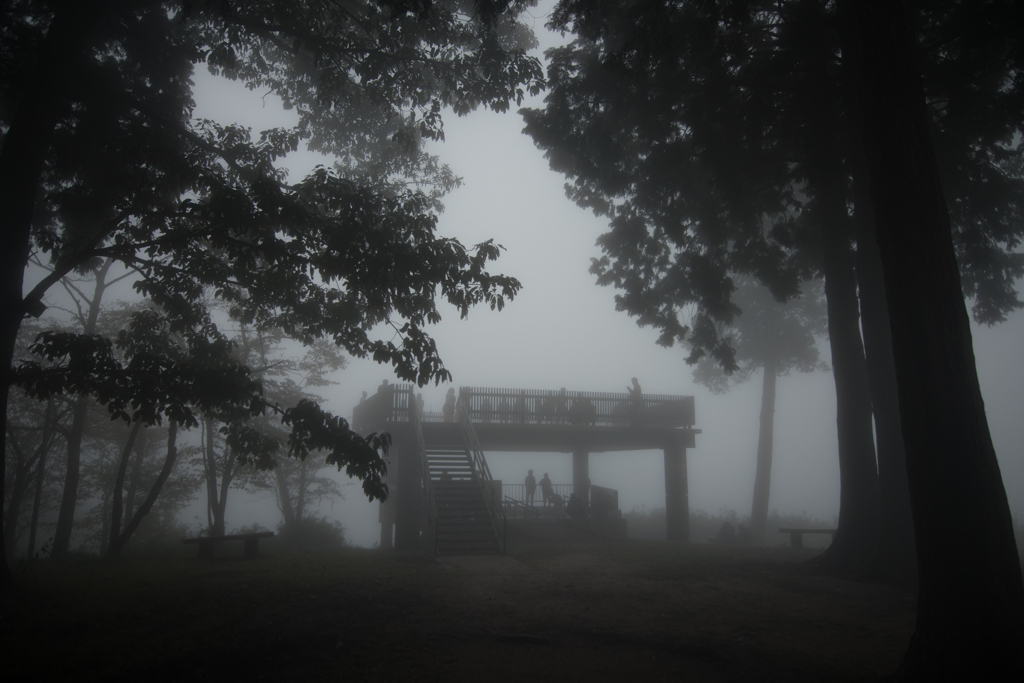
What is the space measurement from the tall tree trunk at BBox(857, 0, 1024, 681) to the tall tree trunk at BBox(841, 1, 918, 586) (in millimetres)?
4331

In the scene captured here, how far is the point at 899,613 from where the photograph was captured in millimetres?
7500

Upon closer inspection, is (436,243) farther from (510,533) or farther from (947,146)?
(510,533)

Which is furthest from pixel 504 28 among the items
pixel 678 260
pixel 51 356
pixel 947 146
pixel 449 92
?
pixel 51 356

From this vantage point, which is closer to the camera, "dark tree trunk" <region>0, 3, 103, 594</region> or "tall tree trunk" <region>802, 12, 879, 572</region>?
"dark tree trunk" <region>0, 3, 103, 594</region>

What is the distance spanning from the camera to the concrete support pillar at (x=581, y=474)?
83.3 feet

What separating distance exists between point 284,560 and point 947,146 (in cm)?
1606

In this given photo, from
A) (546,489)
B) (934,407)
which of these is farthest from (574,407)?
(934,407)

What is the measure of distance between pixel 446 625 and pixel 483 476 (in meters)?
10.1

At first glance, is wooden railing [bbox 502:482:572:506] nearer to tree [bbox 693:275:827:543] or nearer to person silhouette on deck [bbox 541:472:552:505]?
person silhouette on deck [bbox 541:472:552:505]

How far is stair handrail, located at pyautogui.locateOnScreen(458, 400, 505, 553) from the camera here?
50.8ft

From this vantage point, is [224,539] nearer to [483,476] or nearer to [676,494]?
[483,476]

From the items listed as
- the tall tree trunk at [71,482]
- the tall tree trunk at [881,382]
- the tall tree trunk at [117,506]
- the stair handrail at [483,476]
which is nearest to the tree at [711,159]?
the tall tree trunk at [881,382]

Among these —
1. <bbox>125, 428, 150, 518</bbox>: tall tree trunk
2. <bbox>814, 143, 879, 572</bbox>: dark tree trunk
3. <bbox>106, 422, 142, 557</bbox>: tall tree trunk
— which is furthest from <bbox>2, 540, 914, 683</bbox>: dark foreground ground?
<bbox>125, 428, 150, 518</bbox>: tall tree trunk

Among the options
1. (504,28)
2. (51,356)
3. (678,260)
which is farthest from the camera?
(504,28)
